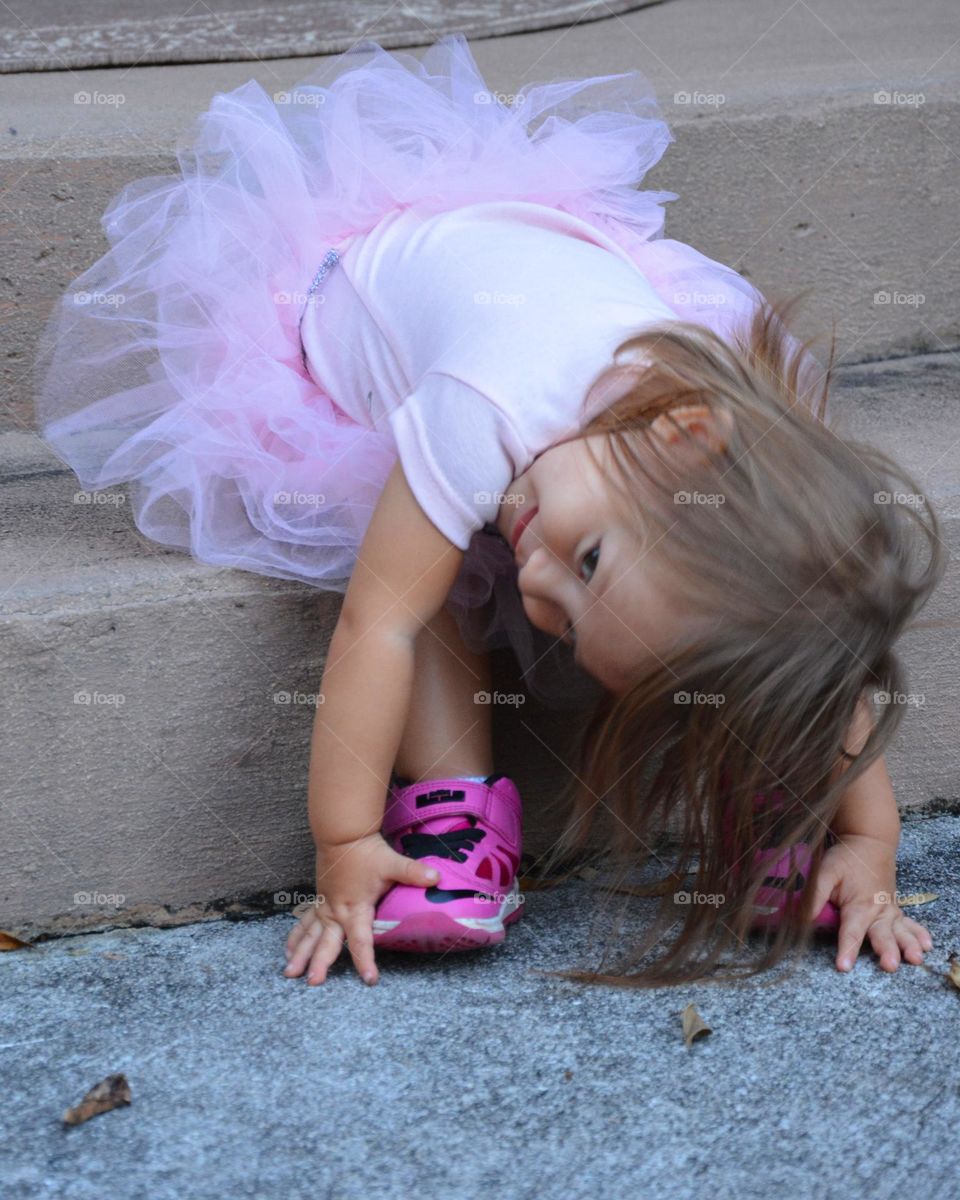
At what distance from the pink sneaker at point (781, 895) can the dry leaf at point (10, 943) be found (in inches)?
28.8

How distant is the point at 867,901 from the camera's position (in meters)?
1.32

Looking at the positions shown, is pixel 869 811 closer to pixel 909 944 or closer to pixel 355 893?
pixel 909 944

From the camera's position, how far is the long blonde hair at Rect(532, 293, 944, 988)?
3.69 feet

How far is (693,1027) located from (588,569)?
411mm

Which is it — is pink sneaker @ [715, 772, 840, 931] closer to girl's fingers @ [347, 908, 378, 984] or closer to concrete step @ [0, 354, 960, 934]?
concrete step @ [0, 354, 960, 934]

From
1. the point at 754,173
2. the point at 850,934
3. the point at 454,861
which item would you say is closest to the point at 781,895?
the point at 850,934

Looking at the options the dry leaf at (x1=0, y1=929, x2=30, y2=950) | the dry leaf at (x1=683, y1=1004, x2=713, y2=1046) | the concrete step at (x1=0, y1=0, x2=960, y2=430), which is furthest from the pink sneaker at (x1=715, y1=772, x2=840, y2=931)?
the concrete step at (x1=0, y1=0, x2=960, y2=430)

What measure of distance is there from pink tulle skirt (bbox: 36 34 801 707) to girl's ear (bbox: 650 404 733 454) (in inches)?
11.5

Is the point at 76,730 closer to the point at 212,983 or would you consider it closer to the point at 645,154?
the point at 212,983

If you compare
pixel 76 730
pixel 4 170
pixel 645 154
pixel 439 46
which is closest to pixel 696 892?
pixel 76 730

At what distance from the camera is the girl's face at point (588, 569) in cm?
115

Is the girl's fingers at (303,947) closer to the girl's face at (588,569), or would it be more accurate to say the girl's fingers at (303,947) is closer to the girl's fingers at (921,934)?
the girl's face at (588,569)

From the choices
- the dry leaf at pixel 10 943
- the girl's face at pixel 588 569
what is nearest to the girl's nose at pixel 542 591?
the girl's face at pixel 588 569

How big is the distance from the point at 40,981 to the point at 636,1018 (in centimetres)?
56
